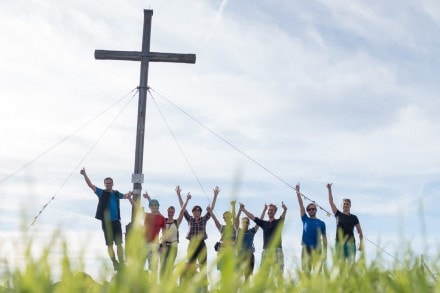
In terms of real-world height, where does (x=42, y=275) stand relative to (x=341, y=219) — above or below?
below

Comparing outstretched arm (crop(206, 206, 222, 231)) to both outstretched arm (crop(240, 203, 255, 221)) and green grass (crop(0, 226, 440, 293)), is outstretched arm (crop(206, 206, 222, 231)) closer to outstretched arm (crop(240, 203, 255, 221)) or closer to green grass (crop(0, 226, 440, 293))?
outstretched arm (crop(240, 203, 255, 221))

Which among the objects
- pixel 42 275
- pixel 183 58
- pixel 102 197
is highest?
pixel 183 58

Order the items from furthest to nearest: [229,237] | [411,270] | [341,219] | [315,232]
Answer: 1. [341,219]
2. [315,232]
3. [411,270]
4. [229,237]

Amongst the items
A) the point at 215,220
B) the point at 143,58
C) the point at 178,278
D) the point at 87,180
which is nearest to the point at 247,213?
the point at 215,220

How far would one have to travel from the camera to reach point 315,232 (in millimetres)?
12102

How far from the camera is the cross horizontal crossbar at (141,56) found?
18.2 meters

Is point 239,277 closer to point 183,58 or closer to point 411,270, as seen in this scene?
point 411,270

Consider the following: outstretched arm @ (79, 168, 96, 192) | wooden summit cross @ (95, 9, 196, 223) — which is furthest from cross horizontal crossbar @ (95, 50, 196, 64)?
outstretched arm @ (79, 168, 96, 192)

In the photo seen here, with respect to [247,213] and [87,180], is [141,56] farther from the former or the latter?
[247,213]

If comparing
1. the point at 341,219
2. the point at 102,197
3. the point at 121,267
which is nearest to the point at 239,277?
the point at 121,267

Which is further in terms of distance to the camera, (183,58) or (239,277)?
(183,58)

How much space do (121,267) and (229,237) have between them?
532 mm

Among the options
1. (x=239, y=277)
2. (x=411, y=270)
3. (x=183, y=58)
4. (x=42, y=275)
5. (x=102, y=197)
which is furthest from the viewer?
(x=183, y=58)

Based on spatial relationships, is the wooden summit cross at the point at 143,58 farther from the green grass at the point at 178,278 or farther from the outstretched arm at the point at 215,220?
the green grass at the point at 178,278
